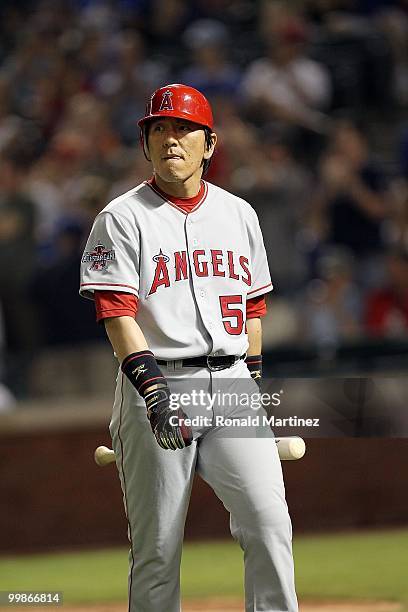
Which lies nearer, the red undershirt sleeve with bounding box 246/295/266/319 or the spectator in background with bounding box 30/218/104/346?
the red undershirt sleeve with bounding box 246/295/266/319

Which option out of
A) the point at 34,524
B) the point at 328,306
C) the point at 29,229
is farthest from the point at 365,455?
the point at 29,229

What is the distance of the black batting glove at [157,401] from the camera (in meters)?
3.66

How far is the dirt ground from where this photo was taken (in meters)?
5.69

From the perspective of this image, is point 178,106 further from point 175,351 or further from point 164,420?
point 164,420

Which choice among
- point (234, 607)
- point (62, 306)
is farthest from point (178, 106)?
point (62, 306)

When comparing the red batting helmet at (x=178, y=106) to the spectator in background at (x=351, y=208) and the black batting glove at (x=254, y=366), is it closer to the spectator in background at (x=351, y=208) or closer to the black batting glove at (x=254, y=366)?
the black batting glove at (x=254, y=366)

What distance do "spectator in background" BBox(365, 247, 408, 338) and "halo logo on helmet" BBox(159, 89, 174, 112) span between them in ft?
13.7

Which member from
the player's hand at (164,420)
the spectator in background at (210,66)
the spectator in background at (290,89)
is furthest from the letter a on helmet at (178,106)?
the spectator in background at (290,89)

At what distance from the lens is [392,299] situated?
26.5 ft

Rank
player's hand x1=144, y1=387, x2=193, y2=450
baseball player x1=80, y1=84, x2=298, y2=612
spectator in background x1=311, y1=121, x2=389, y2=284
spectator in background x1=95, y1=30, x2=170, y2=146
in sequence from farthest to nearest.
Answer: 1. spectator in background x1=95, y1=30, x2=170, y2=146
2. spectator in background x1=311, y1=121, x2=389, y2=284
3. baseball player x1=80, y1=84, x2=298, y2=612
4. player's hand x1=144, y1=387, x2=193, y2=450

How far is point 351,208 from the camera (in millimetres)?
8727

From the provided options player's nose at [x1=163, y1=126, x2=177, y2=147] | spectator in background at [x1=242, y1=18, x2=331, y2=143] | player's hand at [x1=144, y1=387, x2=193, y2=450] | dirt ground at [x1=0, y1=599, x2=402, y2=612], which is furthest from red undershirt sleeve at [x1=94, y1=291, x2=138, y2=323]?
spectator in background at [x1=242, y1=18, x2=331, y2=143]

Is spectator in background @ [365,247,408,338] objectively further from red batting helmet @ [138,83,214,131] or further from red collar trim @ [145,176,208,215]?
red batting helmet @ [138,83,214,131]

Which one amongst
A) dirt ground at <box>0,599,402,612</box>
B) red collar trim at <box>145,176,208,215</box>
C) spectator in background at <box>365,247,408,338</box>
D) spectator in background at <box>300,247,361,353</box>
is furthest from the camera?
spectator in background at <box>300,247,361,353</box>
